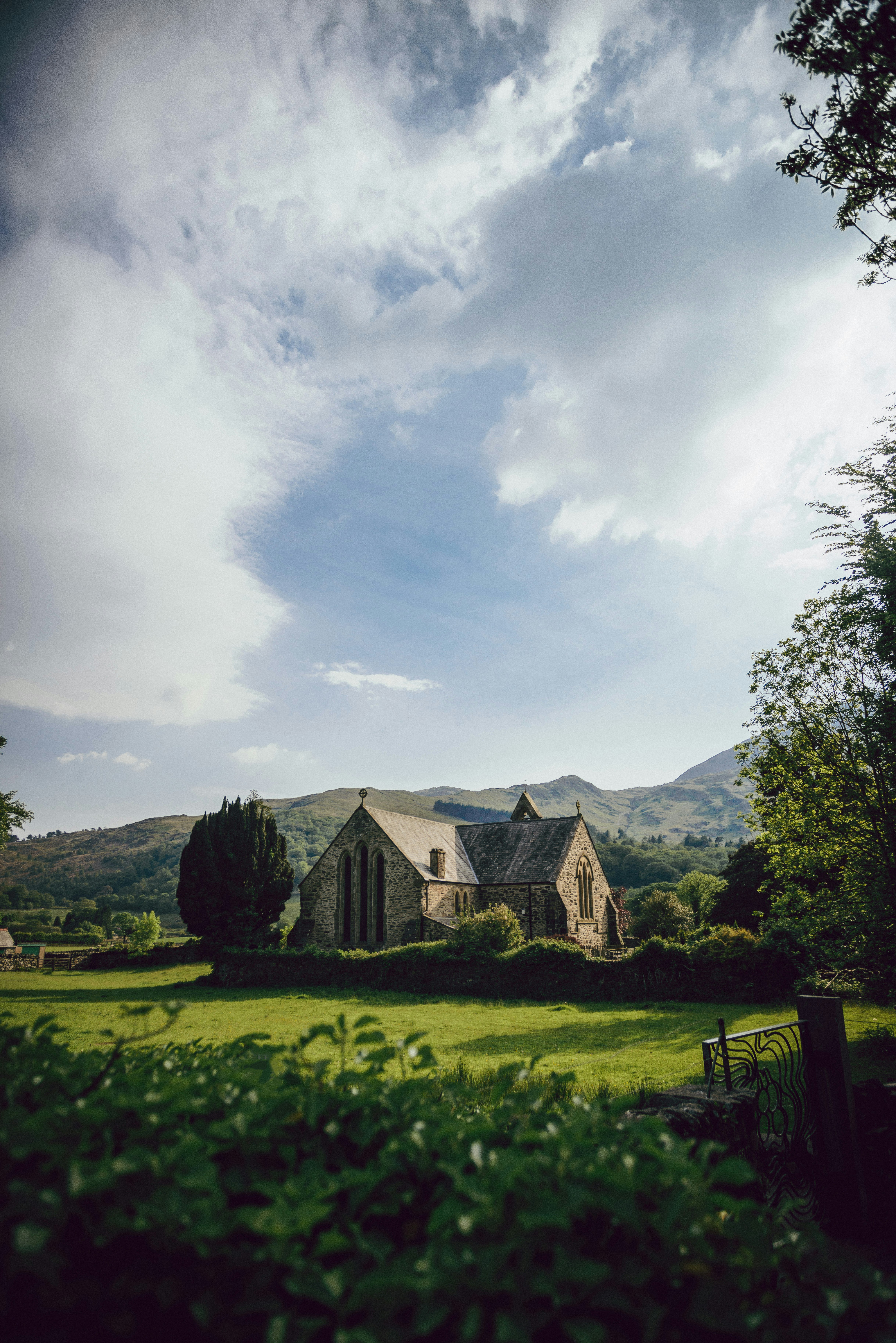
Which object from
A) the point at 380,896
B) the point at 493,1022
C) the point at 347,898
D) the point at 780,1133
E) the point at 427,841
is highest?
the point at 427,841

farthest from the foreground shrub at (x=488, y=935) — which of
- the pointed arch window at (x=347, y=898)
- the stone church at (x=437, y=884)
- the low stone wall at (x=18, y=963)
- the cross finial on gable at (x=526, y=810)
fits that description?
the low stone wall at (x=18, y=963)

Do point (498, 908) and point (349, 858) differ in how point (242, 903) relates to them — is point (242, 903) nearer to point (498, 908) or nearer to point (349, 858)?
point (349, 858)

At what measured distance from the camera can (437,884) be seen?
3444cm

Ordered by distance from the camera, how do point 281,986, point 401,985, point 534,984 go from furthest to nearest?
point 281,986 → point 401,985 → point 534,984

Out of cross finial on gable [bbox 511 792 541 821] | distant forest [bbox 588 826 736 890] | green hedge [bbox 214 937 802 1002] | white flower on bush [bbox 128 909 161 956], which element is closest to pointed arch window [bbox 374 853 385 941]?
green hedge [bbox 214 937 802 1002]

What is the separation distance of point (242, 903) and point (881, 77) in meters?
41.7

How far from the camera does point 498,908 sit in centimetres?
2831

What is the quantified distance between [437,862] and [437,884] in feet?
3.77

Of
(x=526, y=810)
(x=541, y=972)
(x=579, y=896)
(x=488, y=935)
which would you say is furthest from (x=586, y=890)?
(x=541, y=972)

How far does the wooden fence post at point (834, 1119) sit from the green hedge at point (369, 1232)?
4534 millimetres

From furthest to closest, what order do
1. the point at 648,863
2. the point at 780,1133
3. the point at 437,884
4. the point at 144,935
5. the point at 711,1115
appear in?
1. the point at 648,863
2. the point at 144,935
3. the point at 437,884
4. the point at 780,1133
5. the point at 711,1115

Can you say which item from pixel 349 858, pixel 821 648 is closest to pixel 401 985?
pixel 349 858

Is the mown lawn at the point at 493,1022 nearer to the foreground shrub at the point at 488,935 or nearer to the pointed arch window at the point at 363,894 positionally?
the foreground shrub at the point at 488,935

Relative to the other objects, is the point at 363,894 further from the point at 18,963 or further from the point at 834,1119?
the point at 834,1119
